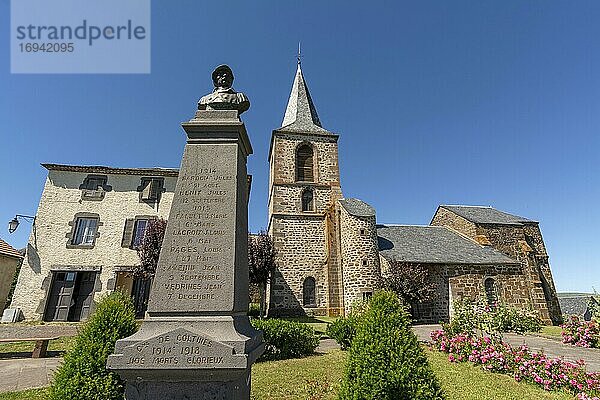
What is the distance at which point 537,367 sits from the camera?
6566 mm

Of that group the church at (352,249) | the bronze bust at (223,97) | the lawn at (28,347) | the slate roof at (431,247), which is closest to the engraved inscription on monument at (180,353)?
the bronze bust at (223,97)

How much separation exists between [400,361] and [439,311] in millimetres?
17447

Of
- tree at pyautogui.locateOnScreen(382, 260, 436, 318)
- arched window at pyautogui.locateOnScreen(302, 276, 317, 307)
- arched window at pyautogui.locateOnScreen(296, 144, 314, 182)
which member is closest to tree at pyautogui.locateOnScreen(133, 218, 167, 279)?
arched window at pyautogui.locateOnScreen(302, 276, 317, 307)

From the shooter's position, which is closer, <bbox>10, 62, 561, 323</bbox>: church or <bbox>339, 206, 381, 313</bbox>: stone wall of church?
<bbox>10, 62, 561, 323</bbox>: church

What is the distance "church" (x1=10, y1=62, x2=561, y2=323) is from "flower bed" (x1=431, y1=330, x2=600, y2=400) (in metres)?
9.39

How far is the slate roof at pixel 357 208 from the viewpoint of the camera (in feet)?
63.8

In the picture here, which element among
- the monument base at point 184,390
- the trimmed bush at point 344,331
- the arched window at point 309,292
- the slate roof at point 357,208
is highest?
the slate roof at point 357,208

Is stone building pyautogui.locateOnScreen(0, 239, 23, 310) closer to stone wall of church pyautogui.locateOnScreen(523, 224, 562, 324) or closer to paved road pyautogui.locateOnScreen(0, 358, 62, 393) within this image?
paved road pyautogui.locateOnScreen(0, 358, 62, 393)

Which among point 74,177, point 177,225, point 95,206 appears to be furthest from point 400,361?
point 74,177

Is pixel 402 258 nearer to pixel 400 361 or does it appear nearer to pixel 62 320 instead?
pixel 400 361

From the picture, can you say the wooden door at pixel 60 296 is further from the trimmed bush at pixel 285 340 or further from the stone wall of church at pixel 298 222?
the trimmed bush at pixel 285 340

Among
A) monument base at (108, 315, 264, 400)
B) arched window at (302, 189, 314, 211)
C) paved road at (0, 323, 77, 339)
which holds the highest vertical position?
arched window at (302, 189, 314, 211)

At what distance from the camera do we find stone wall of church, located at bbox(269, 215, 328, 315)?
770 inches

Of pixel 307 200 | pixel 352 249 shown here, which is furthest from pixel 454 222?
pixel 307 200
